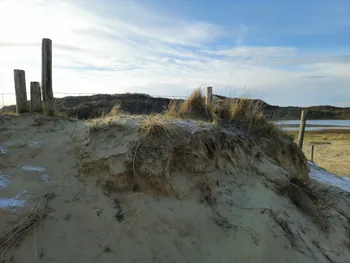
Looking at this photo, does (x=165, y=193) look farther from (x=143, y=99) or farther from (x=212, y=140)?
(x=143, y=99)

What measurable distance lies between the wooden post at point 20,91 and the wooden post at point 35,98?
0.40ft

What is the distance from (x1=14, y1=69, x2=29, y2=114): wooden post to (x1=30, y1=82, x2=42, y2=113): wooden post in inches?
4.8

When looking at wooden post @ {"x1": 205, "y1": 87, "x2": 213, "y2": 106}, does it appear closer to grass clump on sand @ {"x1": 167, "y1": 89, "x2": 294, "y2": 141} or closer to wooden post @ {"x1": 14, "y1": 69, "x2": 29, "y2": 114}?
grass clump on sand @ {"x1": 167, "y1": 89, "x2": 294, "y2": 141}

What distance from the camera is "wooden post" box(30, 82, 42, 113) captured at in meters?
5.67

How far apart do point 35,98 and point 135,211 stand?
352 centimetres

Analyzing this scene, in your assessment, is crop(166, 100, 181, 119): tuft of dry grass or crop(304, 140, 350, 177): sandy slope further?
Result: crop(304, 140, 350, 177): sandy slope

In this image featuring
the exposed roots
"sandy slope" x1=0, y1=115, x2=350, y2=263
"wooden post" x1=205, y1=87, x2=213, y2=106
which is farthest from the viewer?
"wooden post" x1=205, y1=87, x2=213, y2=106

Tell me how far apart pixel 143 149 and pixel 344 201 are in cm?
425

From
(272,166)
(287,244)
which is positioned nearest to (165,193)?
(287,244)

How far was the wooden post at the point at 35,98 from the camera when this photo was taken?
18.6ft

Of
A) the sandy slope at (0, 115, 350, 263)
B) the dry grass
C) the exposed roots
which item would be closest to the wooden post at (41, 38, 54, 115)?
the sandy slope at (0, 115, 350, 263)

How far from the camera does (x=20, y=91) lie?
5.57m

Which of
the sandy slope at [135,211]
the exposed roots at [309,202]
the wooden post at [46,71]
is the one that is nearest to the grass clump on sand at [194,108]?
the sandy slope at [135,211]

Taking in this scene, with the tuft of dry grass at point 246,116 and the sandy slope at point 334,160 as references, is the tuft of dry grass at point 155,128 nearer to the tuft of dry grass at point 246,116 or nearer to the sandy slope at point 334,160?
the tuft of dry grass at point 246,116
